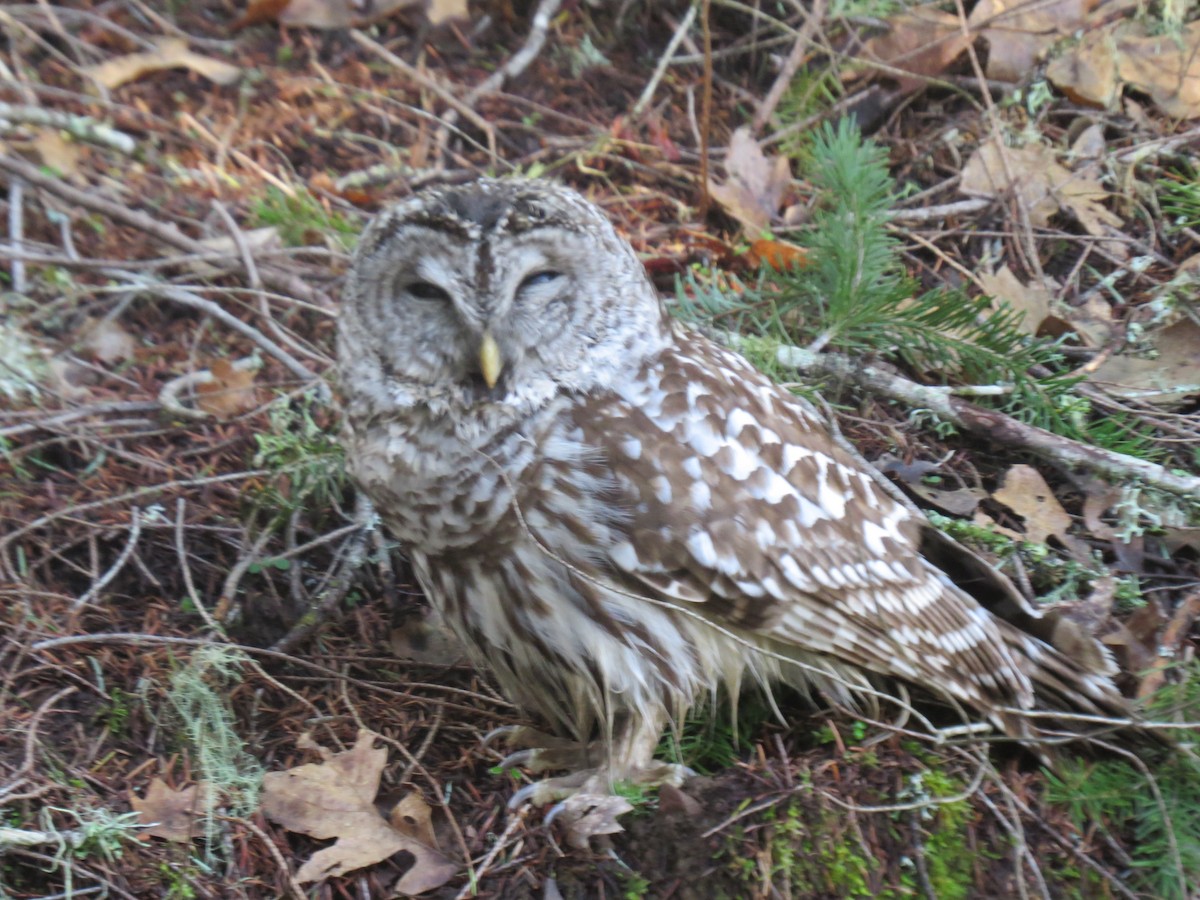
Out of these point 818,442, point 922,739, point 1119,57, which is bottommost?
point 922,739

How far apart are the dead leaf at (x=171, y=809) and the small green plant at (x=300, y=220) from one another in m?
2.17

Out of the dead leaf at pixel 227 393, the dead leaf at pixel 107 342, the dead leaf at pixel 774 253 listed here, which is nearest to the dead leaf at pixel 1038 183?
the dead leaf at pixel 774 253

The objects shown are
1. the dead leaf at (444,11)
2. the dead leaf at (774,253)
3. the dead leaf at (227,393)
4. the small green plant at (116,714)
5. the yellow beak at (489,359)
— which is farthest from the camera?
the dead leaf at (444,11)

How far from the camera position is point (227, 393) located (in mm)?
3652

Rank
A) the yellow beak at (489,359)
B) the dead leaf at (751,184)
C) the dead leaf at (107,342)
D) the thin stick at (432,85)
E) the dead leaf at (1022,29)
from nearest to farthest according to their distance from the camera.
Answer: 1. the yellow beak at (489,359)
2. the dead leaf at (107,342)
3. the dead leaf at (751,184)
4. the dead leaf at (1022,29)
5. the thin stick at (432,85)

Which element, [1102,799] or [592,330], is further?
[592,330]

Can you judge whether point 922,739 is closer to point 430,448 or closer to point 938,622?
point 938,622

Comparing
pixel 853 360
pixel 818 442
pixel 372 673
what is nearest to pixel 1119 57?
pixel 853 360

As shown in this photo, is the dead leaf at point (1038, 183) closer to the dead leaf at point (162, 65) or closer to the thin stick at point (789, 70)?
the thin stick at point (789, 70)

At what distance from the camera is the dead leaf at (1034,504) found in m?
3.00

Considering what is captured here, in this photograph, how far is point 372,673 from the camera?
299 cm

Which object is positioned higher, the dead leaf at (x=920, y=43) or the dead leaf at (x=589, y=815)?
the dead leaf at (x=920, y=43)

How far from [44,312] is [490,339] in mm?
2318

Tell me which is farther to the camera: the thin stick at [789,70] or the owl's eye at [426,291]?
the thin stick at [789,70]
